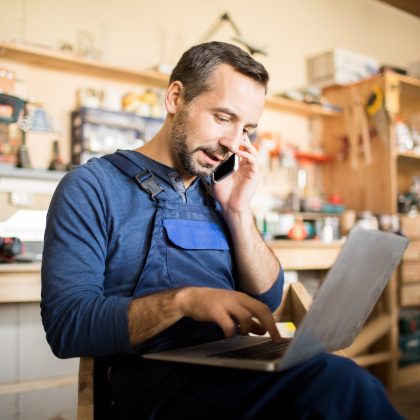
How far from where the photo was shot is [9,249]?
1896 mm

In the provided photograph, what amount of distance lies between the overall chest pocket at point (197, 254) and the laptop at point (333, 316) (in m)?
0.16

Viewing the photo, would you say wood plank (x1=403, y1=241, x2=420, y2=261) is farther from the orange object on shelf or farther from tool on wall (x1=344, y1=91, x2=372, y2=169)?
the orange object on shelf

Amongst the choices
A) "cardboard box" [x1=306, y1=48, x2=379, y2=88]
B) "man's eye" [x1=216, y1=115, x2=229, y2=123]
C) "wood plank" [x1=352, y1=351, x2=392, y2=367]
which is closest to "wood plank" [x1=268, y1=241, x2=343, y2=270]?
"wood plank" [x1=352, y1=351, x2=392, y2=367]

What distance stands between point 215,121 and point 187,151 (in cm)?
10

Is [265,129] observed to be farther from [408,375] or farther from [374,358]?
[408,375]

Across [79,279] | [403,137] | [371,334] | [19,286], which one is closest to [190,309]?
[79,279]

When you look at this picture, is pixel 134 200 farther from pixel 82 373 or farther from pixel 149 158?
pixel 82 373

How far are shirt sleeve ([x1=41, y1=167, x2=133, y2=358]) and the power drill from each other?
955mm

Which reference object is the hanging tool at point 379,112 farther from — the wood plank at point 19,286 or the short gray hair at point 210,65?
the wood plank at point 19,286

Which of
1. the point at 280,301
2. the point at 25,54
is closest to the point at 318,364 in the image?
the point at 280,301

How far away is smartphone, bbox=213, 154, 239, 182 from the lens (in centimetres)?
133

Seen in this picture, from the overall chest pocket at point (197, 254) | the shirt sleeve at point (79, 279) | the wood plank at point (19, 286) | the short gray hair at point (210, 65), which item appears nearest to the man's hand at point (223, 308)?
the shirt sleeve at point (79, 279)

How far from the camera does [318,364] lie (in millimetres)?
765

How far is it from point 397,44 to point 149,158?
3756mm
